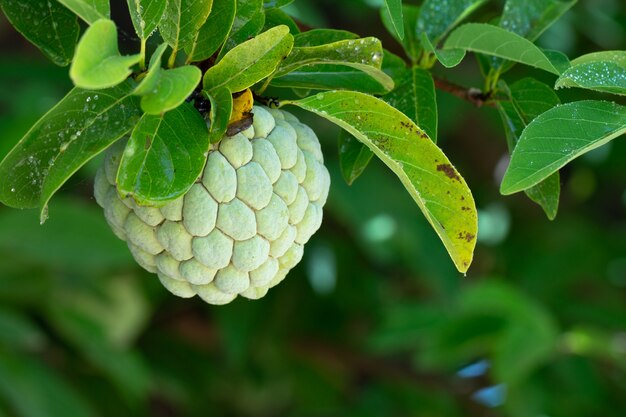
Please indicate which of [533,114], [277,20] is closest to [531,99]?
[533,114]

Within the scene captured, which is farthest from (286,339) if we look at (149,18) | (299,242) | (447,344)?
(149,18)

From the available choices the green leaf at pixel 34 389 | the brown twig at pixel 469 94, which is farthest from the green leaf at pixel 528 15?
the green leaf at pixel 34 389

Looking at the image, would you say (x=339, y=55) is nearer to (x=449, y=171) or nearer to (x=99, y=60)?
(x=449, y=171)

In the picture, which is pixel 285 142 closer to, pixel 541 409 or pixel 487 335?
pixel 487 335

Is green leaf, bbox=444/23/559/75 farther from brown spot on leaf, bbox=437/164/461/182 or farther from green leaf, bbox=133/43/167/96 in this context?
green leaf, bbox=133/43/167/96

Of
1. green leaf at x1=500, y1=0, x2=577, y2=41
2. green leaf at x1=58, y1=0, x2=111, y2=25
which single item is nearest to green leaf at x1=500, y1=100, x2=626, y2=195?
green leaf at x1=500, y1=0, x2=577, y2=41

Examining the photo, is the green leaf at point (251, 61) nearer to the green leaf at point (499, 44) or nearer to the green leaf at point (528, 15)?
the green leaf at point (499, 44)
